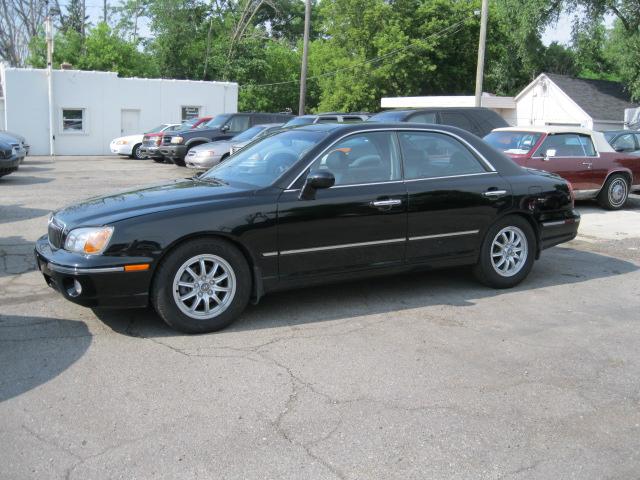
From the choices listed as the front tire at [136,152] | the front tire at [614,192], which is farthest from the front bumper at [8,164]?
the front tire at [614,192]

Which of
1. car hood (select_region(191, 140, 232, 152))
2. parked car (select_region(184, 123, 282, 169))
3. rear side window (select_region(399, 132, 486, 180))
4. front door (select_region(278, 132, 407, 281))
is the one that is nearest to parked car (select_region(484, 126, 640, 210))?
rear side window (select_region(399, 132, 486, 180))

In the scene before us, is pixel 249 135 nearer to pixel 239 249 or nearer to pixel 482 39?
pixel 482 39

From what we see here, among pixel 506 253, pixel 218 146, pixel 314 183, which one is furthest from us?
pixel 218 146

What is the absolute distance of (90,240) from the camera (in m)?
4.94

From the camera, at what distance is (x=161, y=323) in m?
5.43

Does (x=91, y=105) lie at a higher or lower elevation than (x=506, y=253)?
higher

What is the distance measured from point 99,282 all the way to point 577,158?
9.87m

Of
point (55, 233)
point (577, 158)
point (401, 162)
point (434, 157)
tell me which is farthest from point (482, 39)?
point (55, 233)

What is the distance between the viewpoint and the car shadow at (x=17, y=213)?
10234mm

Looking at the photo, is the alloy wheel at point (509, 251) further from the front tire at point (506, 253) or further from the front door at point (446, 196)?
the front door at point (446, 196)

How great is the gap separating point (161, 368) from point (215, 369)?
0.36m

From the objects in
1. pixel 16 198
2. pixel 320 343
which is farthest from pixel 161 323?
pixel 16 198

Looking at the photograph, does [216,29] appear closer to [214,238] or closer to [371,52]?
[371,52]

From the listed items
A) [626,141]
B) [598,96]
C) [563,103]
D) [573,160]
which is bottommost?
[573,160]
